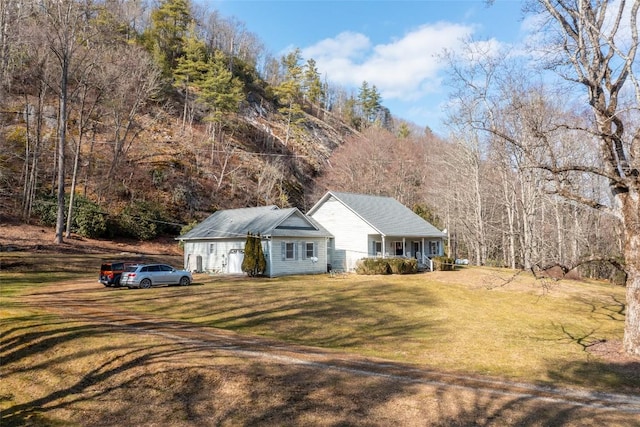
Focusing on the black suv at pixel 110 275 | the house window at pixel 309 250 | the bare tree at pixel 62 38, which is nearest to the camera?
the black suv at pixel 110 275

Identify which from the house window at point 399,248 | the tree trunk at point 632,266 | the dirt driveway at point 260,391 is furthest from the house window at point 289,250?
the tree trunk at point 632,266

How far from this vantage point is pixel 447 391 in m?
8.98

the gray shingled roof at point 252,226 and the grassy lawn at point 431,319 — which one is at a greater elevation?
the gray shingled roof at point 252,226

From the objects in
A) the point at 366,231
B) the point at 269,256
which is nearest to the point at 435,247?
the point at 366,231

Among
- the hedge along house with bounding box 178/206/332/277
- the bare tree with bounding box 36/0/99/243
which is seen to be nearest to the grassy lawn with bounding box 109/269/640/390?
the hedge along house with bounding box 178/206/332/277

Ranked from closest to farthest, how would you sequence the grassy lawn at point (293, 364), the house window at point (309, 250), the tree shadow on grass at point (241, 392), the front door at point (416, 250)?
the tree shadow on grass at point (241, 392) → the grassy lawn at point (293, 364) → the house window at point (309, 250) → the front door at point (416, 250)

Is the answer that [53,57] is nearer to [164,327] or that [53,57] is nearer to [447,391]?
[164,327]

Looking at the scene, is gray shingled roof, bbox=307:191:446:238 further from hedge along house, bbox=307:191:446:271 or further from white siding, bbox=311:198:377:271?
white siding, bbox=311:198:377:271

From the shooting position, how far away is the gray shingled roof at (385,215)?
35.8 m

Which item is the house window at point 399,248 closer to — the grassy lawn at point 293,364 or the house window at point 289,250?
the house window at point 289,250

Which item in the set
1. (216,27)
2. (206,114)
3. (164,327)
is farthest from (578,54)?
(216,27)

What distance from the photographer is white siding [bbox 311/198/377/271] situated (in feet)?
117

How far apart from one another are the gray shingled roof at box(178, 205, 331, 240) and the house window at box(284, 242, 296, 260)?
2.83 ft

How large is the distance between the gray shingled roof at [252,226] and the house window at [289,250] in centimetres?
86
